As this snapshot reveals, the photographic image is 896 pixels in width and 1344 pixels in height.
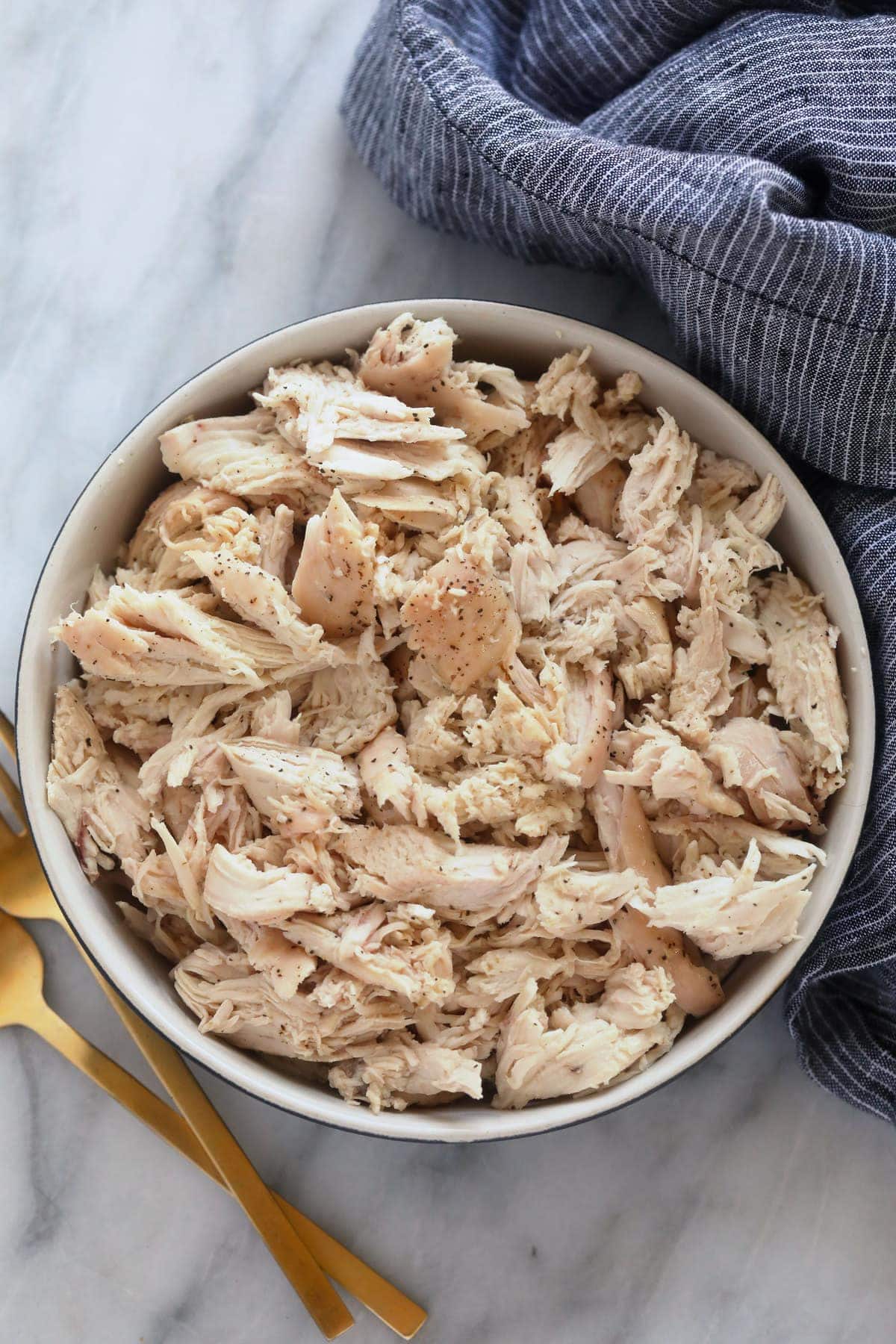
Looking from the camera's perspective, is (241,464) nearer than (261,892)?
No

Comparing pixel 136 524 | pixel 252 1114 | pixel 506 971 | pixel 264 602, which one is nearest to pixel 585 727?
pixel 506 971

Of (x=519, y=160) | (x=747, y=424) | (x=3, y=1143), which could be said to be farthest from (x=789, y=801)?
(x=3, y=1143)

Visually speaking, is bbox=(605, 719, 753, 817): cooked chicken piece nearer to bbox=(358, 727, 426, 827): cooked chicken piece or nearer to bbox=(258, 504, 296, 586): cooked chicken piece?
bbox=(358, 727, 426, 827): cooked chicken piece

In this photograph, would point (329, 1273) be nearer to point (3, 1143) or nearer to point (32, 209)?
point (3, 1143)

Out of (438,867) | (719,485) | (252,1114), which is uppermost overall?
(719,485)

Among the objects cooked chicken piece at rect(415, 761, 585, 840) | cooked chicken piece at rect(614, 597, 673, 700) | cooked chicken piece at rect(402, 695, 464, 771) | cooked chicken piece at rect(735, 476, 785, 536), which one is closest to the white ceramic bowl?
cooked chicken piece at rect(735, 476, 785, 536)

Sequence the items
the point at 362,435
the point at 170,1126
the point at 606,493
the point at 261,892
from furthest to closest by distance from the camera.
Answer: the point at 170,1126, the point at 606,493, the point at 362,435, the point at 261,892

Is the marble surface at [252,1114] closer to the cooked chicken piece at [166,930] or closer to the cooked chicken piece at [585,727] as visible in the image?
the cooked chicken piece at [166,930]

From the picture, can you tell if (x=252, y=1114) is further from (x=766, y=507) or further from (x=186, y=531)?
(x=766, y=507)
